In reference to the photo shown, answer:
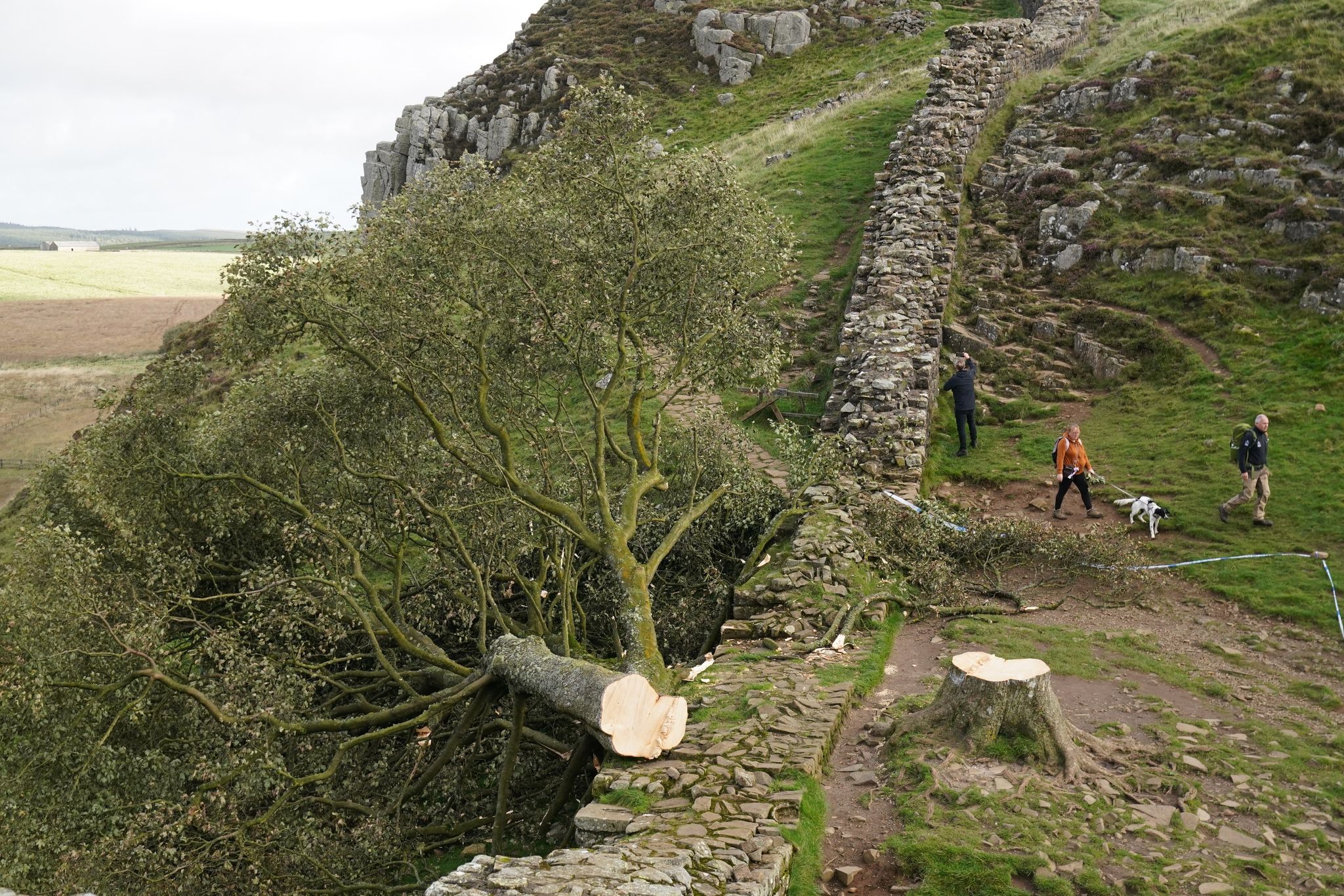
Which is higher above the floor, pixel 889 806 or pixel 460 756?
pixel 889 806

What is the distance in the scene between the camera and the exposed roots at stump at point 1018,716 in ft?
33.7

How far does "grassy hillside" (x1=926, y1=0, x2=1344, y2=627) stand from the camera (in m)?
18.4

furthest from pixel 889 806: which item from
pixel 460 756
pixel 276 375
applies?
pixel 276 375

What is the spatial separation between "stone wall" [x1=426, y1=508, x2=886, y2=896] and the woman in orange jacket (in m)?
5.97

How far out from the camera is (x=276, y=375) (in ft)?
57.9

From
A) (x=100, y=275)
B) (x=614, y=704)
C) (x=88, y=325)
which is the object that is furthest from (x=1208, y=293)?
(x=100, y=275)

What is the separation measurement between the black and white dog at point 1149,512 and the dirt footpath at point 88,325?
77644 mm

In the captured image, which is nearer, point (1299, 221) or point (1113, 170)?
point (1299, 221)

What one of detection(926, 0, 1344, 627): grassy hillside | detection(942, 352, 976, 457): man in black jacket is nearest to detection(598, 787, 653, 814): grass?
detection(926, 0, 1344, 627): grassy hillside

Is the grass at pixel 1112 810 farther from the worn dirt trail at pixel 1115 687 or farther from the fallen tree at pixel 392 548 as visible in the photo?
the fallen tree at pixel 392 548

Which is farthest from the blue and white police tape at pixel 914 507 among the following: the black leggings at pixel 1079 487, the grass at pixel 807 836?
the grass at pixel 807 836

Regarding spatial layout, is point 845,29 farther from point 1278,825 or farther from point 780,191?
point 1278,825

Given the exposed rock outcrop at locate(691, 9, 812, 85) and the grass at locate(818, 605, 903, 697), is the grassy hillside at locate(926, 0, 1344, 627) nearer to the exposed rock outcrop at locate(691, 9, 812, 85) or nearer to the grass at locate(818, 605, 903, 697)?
the grass at locate(818, 605, 903, 697)

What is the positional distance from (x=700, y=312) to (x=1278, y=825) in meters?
12.1
